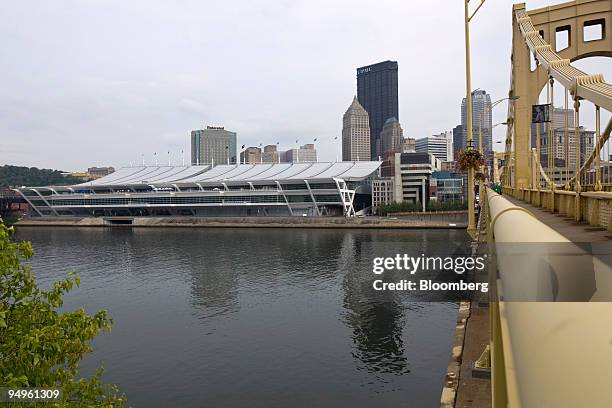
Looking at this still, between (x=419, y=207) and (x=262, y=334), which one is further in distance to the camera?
(x=419, y=207)

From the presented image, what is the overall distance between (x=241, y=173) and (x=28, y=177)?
10758 cm

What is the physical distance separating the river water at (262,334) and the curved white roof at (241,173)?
5539 centimetres

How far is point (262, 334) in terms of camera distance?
2333 cm

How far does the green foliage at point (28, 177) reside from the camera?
549 ft

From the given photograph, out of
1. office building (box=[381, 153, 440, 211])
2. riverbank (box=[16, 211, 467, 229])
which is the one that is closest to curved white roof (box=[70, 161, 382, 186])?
office building (box=[381, 153, 440, 211])

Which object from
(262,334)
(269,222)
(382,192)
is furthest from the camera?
(382,192)

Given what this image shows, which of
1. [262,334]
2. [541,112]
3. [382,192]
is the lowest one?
[262,334]

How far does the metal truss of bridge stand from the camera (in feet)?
311

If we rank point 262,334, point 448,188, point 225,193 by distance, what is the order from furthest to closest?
1. point 448,188
2. point 225,193
3. point 262,334

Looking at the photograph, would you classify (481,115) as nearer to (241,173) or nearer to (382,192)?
(382,192)

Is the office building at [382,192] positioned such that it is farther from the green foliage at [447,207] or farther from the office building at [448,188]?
the green foliage at [447,207]

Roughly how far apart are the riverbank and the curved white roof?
10.3 m

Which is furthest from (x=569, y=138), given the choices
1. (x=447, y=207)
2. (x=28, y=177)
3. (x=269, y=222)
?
(x=28, y=177)

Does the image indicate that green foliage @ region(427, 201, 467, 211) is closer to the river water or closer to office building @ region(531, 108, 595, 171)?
the river water
